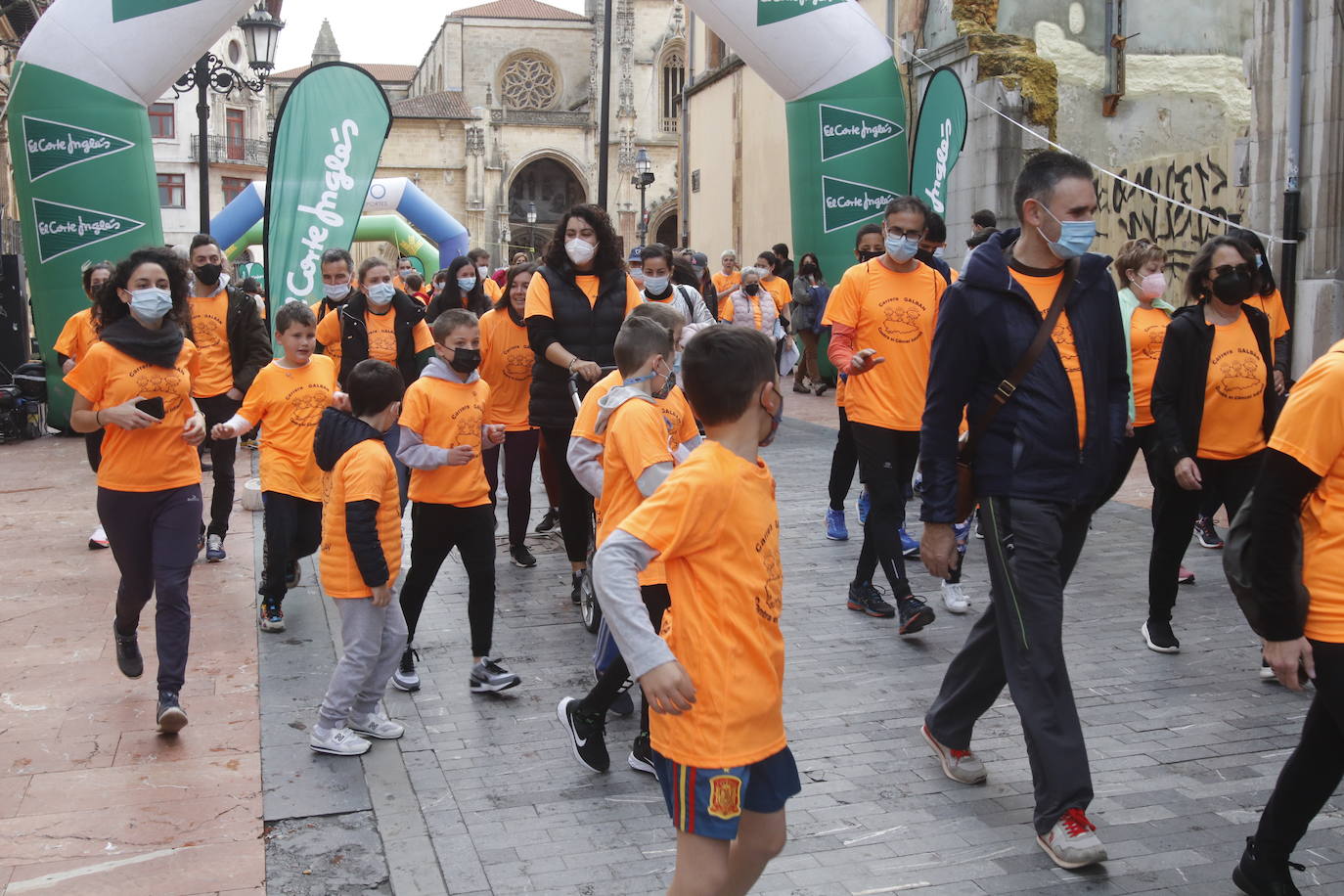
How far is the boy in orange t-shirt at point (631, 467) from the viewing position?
4797 millimetres

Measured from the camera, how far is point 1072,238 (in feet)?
Result: 13.6

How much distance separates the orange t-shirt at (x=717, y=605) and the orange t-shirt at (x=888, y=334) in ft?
12.8

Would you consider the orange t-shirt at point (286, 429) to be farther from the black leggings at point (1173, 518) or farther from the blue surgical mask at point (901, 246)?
the black leggings at point (1173, 518)

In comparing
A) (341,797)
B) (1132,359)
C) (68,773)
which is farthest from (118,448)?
(1132,359)

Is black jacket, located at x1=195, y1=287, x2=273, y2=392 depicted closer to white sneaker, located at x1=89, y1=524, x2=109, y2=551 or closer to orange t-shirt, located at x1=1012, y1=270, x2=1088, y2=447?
white sneaker, located at x1=89, y1=524, x2=109, y2=551

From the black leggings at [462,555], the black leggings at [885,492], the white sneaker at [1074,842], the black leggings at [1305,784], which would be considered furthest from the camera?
the black leggings at [885,492]

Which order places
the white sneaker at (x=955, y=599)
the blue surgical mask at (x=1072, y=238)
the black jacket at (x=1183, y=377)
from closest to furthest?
the blue surgical mask at (x=1072, y=238)
the black jacket at (x=1183, y=377)
the white sneaker at (x=955, y=599)

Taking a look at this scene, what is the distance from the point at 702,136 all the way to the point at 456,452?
26657mm

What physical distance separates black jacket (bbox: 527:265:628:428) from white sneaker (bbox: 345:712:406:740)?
2532mm

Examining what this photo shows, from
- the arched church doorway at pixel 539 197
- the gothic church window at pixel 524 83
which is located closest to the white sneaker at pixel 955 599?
the arched church doorway at pixel 539 197

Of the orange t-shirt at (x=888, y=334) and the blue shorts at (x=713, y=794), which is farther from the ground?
the orange t-shirt at (x=888, y=334)

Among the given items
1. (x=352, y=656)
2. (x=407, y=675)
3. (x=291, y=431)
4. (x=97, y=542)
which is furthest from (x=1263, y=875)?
(x=97, y=542)

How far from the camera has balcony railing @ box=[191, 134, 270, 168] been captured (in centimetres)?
6400

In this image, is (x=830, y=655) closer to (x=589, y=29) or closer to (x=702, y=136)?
(x=702, y=136)
